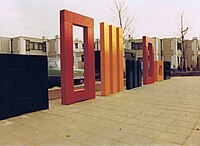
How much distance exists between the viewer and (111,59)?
35.0ft

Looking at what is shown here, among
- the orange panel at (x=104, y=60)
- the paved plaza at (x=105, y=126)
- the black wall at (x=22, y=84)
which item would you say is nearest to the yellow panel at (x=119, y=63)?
the orange panel at (x=104, y=60)

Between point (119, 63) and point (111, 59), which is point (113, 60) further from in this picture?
point (119, 63)

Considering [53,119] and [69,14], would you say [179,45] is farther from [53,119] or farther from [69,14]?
[53,119]

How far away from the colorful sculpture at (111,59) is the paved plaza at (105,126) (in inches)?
118

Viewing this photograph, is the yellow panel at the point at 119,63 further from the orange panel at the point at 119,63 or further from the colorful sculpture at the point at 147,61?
the colorful sculpture at the point at 147,61

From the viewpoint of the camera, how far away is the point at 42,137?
4.30 meters

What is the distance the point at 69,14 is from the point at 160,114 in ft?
15.1

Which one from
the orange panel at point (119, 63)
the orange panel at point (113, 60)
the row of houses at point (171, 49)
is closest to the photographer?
the orange panel at point (113, 60)

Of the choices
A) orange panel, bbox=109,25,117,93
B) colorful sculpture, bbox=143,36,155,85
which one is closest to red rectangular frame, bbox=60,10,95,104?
orange panel, bbox=109,25,117,93

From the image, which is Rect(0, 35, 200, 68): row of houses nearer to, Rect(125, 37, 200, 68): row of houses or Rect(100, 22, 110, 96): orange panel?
Rect(125, 37, 200, 68): row of houses

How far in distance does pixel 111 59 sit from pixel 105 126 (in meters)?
5.91

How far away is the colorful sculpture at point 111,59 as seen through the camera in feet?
33.0

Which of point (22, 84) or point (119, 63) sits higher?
point (119, 63)

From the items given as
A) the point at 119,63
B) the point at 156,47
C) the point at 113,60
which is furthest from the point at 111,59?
the point at 156,47
